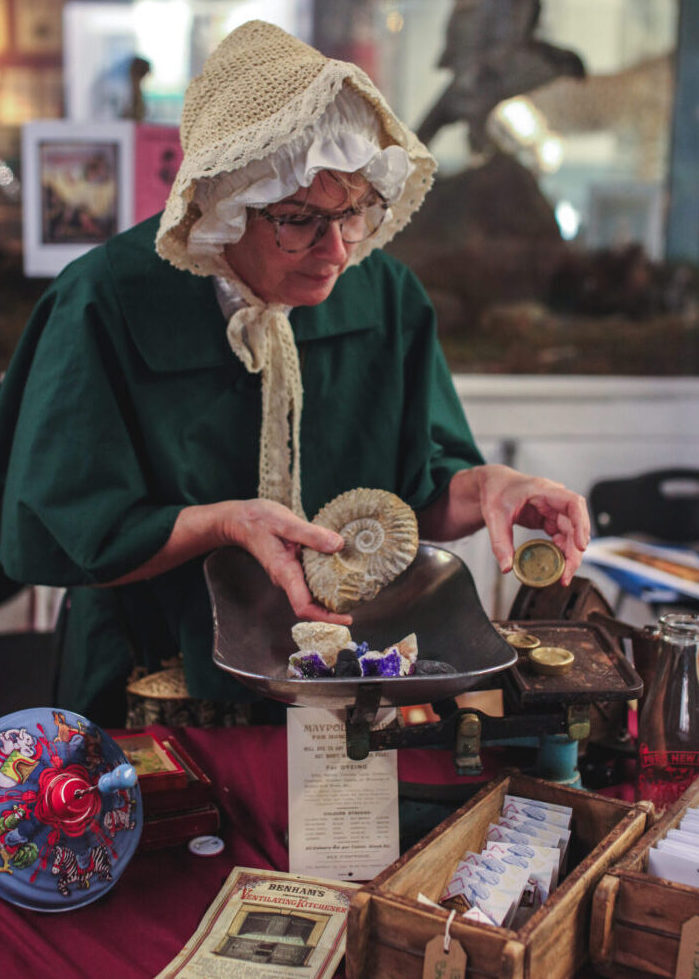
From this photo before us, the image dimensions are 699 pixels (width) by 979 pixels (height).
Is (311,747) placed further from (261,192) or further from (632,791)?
(261,192)

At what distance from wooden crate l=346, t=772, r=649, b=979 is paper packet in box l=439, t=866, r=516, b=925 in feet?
0.06

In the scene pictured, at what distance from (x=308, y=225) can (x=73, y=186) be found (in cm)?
189

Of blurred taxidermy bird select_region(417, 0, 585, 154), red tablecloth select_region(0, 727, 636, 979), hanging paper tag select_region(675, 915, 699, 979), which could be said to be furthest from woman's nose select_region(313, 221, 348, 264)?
blurred taxidermy bird select_region(417, 0, 585, 154)

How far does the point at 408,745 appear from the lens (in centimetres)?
112

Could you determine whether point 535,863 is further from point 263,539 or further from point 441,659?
point 263,539

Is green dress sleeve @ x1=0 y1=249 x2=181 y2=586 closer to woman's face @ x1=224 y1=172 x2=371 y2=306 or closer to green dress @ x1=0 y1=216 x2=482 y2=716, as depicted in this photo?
green dress @ x1=0 y1=216 x2=482 y2=716

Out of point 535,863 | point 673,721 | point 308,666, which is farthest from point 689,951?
point 308,666

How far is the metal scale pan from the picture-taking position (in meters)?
1.12

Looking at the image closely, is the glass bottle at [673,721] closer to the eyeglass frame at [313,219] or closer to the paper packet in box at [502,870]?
the paper packet in box at [502,870]

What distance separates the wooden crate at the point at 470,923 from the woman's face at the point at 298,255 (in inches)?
30.3

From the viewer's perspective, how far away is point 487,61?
12.6 feet

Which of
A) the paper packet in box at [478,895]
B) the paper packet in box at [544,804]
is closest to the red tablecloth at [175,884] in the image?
the paper packet in box at [544,804]

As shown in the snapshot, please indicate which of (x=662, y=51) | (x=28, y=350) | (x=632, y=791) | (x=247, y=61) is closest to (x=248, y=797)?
(x=632, y=791)

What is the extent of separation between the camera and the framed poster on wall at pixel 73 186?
2.92 m
